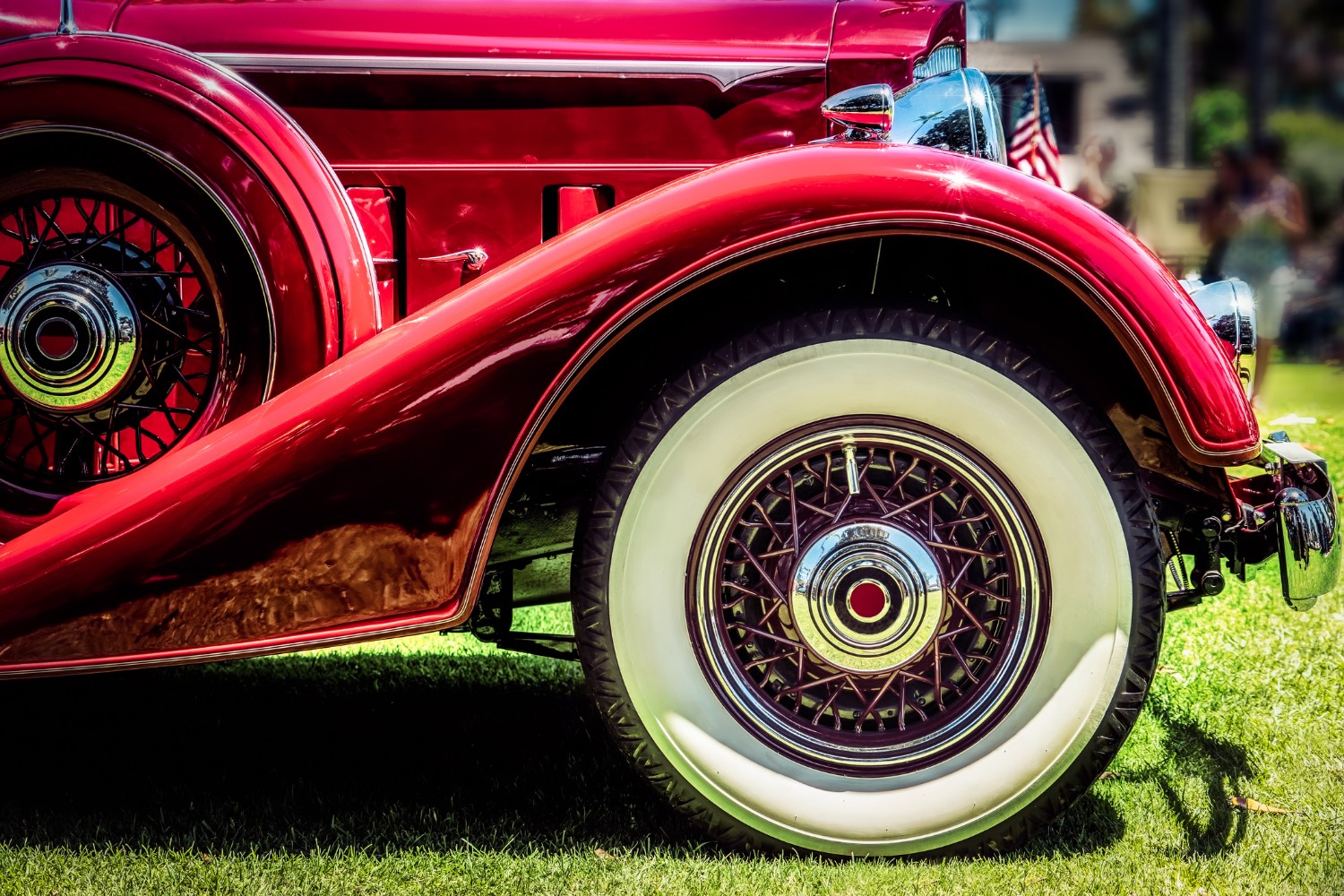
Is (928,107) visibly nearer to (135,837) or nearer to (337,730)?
(337,730)

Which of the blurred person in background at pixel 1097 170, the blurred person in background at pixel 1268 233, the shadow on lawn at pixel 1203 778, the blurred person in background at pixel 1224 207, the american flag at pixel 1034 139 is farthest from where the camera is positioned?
the blurred person in background at pixel 1224 207

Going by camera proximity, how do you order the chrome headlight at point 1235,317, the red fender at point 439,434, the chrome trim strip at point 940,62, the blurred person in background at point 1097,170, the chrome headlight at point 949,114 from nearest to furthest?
the red fender at point 439,434, the chrome headlight at point 1235,317, the chrome headlight at point 949,114, the chrome trim strip at point 940,62, the blurred person in background at point 1097,170

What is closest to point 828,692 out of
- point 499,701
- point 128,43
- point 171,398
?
point 499,701

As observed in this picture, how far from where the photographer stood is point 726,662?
Answer: 196 cm

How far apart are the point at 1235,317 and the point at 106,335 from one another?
2.07m

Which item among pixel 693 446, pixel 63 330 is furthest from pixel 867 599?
pixel 63 330

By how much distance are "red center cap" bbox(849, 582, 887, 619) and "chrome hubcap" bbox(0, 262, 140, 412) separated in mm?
1383

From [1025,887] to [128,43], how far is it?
213cm

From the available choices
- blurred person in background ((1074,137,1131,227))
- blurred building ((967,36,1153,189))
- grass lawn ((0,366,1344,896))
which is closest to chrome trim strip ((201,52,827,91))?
grass lawn ((0,366,1344,896))

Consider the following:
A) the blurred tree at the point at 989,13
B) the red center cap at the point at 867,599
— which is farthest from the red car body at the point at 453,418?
the blurred tree at the point at 989,13

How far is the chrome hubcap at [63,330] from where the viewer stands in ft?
7.04

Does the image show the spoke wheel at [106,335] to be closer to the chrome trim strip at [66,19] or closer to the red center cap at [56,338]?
the red center cap at [56,338]

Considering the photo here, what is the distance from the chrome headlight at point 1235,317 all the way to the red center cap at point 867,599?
2.66 feet

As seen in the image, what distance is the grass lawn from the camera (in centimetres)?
193
